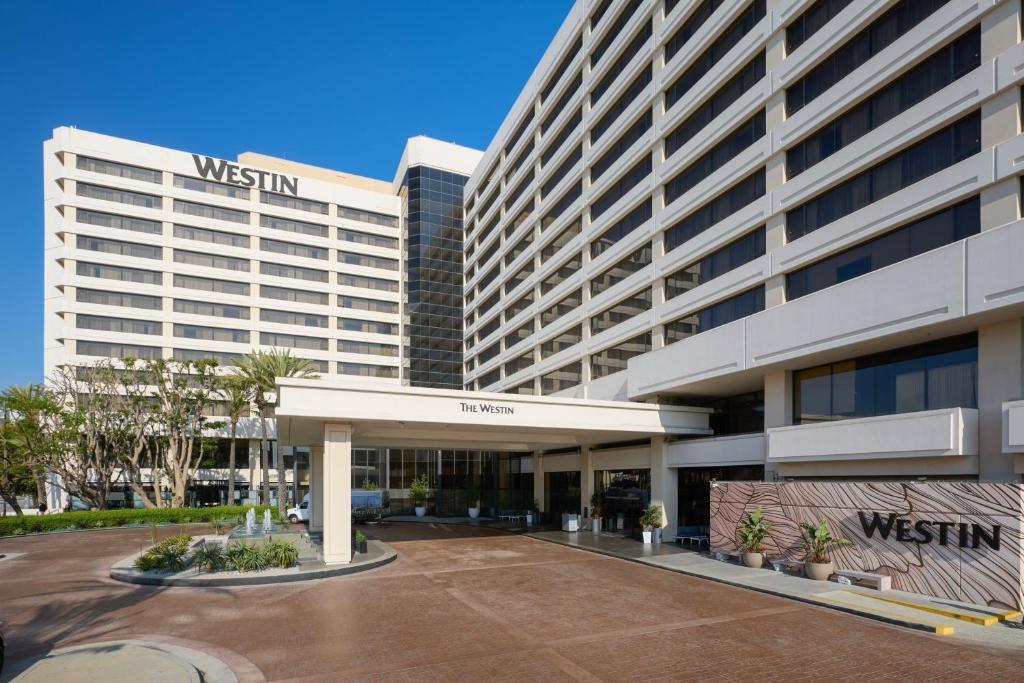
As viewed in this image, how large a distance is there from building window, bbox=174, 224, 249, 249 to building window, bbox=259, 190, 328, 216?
5.02 metres

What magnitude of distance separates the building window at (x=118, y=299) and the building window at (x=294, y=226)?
13.6 m

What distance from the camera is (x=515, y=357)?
53.2m

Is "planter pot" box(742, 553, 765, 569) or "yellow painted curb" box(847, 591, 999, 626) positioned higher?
"yellow painted curb" box(847, 591, 999, 626)

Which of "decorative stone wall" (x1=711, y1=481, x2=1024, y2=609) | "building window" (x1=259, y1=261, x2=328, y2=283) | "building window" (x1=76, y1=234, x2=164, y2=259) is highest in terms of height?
"building window" (x1=76, y1=234, x2=164, y2=259)

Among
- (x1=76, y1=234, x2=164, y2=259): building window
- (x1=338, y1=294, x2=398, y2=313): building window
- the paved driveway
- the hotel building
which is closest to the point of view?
the paved driveway

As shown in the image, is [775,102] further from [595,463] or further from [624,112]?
[595,463]

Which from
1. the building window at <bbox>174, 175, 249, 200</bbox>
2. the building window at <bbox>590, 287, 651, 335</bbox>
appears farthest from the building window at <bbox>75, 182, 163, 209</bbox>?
the building window at <bbox>590, 287, 651, 335</bbox>

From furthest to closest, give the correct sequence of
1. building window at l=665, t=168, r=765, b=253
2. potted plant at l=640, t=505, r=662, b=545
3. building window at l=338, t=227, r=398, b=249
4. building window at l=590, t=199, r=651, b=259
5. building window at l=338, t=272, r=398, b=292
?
building window at l=338, t=227, r=398, b=249
building window at l=338, t=272, r=398, b=292
building window at l=590, t=199, r=651, b=259
potted plant at l=640, t=505, r=662, b=545
building window at l=665, t=168, r=765, b=253

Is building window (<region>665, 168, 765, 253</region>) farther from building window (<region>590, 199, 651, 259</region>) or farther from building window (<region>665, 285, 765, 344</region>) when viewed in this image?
building window (<region>665, 285, 765, 344</region>)

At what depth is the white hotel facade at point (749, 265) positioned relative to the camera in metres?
18.2

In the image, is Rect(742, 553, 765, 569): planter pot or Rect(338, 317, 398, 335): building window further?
Rect(338, 317, 398, 335): building window

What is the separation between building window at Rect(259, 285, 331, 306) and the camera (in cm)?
6994

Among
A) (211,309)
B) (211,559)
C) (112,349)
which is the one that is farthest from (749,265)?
(112,349)

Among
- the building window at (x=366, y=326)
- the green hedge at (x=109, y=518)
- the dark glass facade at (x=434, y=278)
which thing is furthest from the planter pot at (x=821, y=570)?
the building window at (x=366, y=326)
